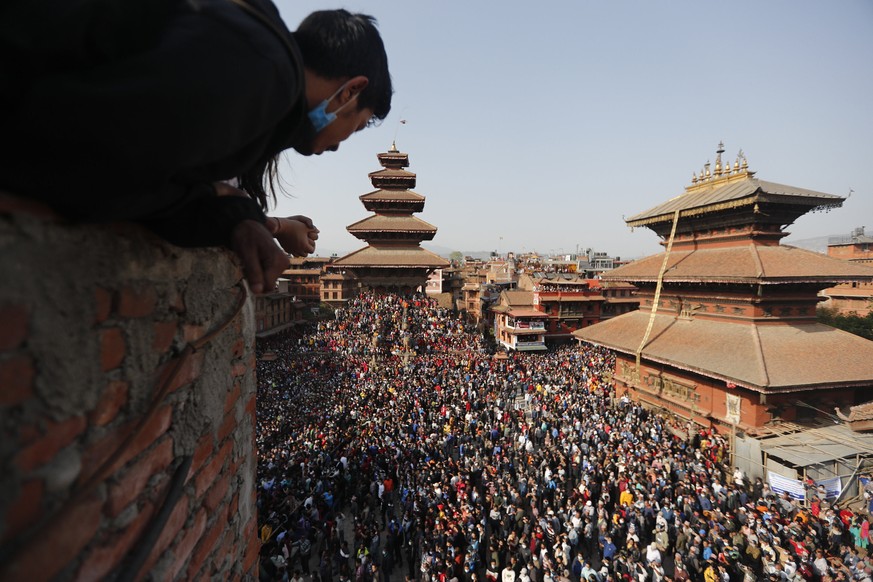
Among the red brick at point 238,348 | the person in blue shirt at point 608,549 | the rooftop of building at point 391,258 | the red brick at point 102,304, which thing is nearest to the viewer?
the red brick at point 102,304

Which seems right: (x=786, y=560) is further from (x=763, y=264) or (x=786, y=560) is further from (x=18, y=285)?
(x=18, y=285)

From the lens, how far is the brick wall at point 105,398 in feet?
2.67

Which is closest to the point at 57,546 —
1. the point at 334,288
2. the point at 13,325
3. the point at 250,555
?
the point at 13,325

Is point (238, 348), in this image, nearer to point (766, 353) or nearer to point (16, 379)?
point (16, 379)

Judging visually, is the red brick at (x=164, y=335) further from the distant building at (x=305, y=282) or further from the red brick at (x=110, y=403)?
the distant building at (x=305, y=282)

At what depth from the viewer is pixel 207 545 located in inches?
70.3

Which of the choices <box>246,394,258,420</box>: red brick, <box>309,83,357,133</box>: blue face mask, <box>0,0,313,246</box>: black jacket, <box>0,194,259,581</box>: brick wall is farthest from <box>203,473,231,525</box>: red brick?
<box>309,83,357,133</box>: blue face mask

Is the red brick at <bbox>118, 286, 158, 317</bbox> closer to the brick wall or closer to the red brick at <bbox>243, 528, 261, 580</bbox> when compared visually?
the brick wall

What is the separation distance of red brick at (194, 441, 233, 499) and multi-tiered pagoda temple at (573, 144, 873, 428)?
12.6m

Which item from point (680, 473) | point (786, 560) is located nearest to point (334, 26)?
point (786, 560)

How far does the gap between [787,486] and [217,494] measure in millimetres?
12345

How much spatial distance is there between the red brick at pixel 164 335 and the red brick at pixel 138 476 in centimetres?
32

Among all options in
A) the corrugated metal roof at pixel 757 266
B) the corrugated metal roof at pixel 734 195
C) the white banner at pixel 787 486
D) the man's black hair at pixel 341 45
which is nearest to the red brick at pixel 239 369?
the man's black hair at pixel 341 45

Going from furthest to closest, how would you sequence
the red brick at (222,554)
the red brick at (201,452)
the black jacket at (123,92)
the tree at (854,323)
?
the tree at (854,323), the red brick at (222,554), the red brick at (201,452), the black jacket at (123,92)
